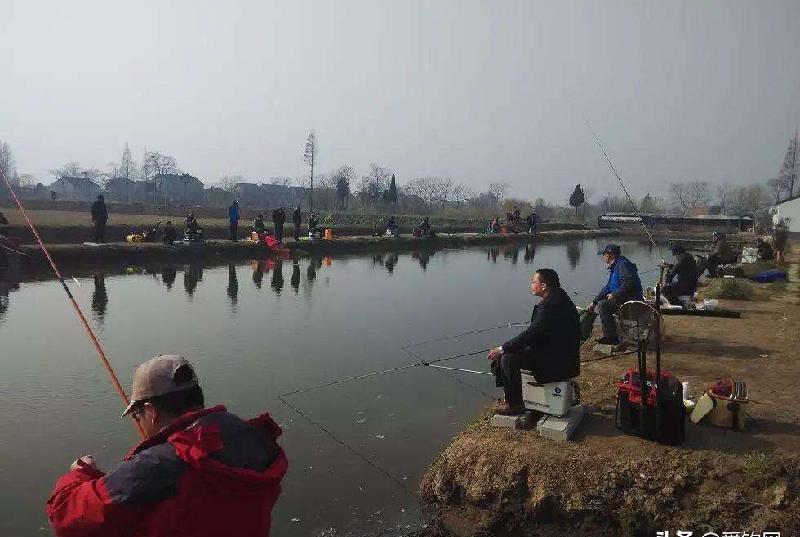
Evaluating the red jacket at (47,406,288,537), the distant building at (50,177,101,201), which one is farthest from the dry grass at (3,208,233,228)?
the distant building at (50,177,101,201)

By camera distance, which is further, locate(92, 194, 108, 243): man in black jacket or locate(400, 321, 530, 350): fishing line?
locate(92, 194, 108, 243): man in black jacket

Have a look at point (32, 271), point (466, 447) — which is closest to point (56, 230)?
point (32, 271)

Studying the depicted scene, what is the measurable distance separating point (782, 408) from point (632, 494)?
2.44 metres

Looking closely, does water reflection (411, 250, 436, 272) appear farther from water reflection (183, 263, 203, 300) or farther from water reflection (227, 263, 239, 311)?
water reflection (183, 263, 203, 300)

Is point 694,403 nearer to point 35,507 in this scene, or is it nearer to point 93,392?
point 35,507

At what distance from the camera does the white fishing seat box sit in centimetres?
512

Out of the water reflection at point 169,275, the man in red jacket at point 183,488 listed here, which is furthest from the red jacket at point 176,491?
the water reflection at point 169,275

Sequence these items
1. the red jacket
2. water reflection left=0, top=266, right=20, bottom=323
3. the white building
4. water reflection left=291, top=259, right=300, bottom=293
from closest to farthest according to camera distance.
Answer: the red jacket
water reflection left=0, top=266, right=20, bottom=323
water reflection left=291, top=259, right=300, bottom=293
the white building

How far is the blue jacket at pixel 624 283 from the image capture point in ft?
27.0

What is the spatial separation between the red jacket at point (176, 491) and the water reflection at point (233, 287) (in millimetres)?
11066

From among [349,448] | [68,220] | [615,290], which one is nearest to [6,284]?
[349,448]

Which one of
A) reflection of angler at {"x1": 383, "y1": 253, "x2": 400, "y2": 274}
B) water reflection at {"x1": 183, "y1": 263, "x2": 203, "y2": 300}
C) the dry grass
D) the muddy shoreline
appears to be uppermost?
the dry grass

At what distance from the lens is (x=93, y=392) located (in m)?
7.25

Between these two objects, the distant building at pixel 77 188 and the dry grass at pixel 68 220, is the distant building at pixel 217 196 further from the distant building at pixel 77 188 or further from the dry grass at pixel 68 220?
the dry grass at pixel 68 220
